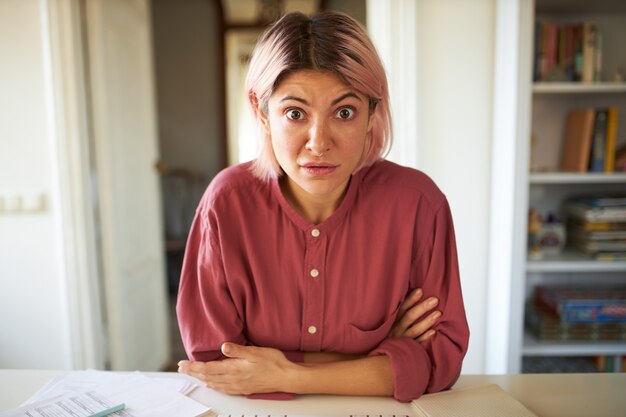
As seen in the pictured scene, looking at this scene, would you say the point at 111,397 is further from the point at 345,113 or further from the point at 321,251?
the point at 345,113

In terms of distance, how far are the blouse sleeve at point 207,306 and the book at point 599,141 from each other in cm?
162

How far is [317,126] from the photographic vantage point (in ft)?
2.81

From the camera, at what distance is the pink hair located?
85 cm

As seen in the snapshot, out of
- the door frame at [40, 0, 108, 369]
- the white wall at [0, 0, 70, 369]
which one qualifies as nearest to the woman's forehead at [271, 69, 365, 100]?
the door frame at [40, 0, 108, 369]

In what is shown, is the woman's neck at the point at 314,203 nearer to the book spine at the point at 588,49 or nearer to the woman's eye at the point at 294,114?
the woman's eye at the point at 294,114

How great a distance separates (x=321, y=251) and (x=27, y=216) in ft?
5.55

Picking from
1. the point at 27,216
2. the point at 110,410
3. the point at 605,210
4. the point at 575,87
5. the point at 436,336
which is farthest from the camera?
the point at 27,216

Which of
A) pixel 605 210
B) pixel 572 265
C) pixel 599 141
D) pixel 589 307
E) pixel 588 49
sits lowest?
pixel 589 307

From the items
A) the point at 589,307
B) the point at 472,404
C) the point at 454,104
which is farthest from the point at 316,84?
the point at 589,307

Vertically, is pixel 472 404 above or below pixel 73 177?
below

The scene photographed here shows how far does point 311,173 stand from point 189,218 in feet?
11.7

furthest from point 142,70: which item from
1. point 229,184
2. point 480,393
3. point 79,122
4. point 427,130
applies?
point 480,393

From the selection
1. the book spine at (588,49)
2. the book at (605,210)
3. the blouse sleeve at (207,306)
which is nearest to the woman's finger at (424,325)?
the blouse sleeve at (207,306)

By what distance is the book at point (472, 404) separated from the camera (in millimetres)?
791
